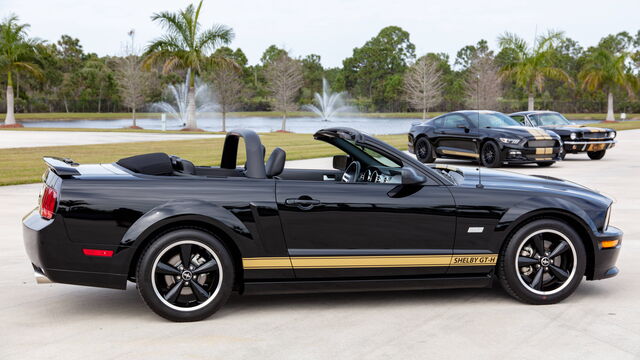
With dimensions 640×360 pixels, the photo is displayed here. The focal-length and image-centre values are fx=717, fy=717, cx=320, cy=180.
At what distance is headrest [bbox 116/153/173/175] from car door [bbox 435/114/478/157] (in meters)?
13.8

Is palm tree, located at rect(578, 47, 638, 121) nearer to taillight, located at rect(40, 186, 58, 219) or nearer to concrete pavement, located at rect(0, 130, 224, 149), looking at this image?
concrete pavement, located at rect(0, 130, 224, 149)

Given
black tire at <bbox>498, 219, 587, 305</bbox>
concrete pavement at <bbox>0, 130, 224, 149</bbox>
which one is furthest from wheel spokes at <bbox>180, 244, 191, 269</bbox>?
concrete pavement at <bbox>0, 130, 224, 149</bbox>

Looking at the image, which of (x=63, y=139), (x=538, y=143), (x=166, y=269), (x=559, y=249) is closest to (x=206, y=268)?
(x=166, y=269)

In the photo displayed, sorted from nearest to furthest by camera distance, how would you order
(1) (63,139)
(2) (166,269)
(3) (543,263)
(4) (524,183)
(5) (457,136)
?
(2) (166,269), (3) (543,263), (4) (524,183), (5) (457,136), (1) (63,139)

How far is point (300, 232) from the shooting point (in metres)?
4.95

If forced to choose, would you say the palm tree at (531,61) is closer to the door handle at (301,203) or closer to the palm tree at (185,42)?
the palm tree at (185,42)

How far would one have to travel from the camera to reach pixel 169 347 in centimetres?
436

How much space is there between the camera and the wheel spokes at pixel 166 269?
15.7ft

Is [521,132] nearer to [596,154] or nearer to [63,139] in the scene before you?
[596,154]

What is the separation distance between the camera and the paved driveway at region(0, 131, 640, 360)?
4.28 metres

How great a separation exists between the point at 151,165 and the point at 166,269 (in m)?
0.88

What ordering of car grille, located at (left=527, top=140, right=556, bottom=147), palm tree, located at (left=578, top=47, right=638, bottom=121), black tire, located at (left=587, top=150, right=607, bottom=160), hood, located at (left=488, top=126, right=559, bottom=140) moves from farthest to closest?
palm tree, located at (left=578, top=47, right=638, bottom=121) < black tire, located at (left=587, top=150, right=607, bottom=160) < hood, located at (left=488, top=126, right=559, bottom=140) < car grille, located at (left=527, top=140, right=556, bottom=147)

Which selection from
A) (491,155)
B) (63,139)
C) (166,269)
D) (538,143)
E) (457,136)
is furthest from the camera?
(63,139)

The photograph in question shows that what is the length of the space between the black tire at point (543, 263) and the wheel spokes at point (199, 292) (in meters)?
2.15
